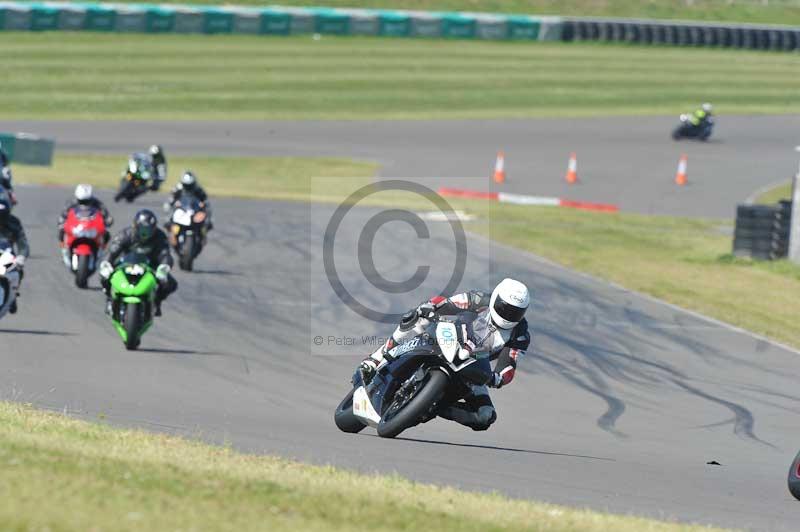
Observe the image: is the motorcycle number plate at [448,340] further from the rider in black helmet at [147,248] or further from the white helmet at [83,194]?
the white helmet at [83,194]

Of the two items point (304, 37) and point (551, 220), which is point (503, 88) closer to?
point (304, 37)

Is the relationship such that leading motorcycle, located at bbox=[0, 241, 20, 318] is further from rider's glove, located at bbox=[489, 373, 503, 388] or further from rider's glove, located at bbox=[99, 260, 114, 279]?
rider's glove, located at bbox=[489, 373, 503, 388]

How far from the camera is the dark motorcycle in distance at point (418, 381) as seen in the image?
10.6 m

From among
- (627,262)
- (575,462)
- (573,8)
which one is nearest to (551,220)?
(627,262)

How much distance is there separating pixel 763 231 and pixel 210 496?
19.6 m

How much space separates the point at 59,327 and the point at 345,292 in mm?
5310

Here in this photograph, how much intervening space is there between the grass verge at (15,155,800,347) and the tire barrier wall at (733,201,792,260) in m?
0.30

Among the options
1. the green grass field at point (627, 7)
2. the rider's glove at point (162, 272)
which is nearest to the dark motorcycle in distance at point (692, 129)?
the green grass field at point (627, 7)

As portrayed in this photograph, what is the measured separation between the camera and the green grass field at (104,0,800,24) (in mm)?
62500

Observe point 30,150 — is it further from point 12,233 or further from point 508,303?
point 508,303

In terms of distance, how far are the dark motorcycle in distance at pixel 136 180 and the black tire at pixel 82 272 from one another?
9.99 m

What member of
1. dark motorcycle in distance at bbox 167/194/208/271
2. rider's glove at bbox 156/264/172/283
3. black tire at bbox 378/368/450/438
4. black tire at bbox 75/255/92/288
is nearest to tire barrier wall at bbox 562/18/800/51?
dark motorcycle in distance at bbox 167/194/208/271

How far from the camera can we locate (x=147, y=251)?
16.5m

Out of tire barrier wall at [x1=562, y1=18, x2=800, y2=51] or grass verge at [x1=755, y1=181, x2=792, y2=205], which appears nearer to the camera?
grass verge at [x1=755, y1=181, x2=792, y2=205]
